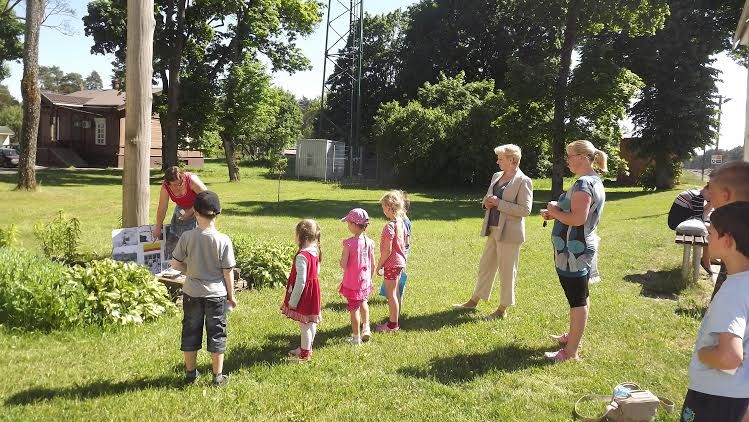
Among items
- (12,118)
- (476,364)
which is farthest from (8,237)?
(12,118)

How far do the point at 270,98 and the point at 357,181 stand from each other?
24.9 feet

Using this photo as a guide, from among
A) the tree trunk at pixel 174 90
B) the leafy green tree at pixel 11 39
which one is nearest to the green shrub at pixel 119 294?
the tree trunk at pixel 174 90

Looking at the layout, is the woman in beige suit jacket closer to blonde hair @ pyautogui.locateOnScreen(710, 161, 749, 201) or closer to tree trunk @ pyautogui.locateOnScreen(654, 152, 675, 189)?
blonde hair @ pyautogui.locateOnScreen(710, 161, 749, 201)

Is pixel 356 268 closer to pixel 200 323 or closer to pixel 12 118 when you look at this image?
pixel 200 323

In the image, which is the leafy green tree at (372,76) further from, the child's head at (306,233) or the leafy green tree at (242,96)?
the child's head at (306,233)

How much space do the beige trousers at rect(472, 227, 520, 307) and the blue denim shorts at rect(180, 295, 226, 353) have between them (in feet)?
11.3

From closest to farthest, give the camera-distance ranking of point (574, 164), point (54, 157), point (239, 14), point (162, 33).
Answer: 1. point (574, 164)
2. point (162, 33)
3. point (239, 14)
4. point (54, 157)

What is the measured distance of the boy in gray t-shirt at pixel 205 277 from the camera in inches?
183

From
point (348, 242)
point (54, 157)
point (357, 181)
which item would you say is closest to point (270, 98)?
point (357, 181)

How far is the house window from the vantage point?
40438 mm

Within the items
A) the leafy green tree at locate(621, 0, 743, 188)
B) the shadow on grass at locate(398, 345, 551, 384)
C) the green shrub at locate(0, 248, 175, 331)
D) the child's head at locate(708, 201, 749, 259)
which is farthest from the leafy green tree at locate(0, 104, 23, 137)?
the child's head at locate(708, 201, 749, 259)

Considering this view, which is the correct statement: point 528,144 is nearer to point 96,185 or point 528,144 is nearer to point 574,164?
point 96,185

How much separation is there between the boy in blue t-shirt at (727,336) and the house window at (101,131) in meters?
43.1

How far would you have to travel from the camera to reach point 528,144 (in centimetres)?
2605
